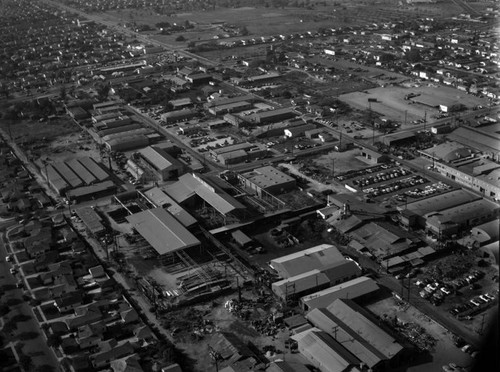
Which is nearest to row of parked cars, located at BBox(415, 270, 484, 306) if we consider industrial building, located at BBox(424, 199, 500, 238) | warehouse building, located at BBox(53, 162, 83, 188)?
industrial building, located at BBox(424, 199, 500, 238)

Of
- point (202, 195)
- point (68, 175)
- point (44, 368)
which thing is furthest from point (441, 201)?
point (68, 175)

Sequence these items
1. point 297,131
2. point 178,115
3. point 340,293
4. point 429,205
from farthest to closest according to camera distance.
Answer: point 178,115 < point 297,131 < point 429,205 < point 340,293

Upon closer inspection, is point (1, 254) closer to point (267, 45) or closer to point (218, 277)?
point (218, 277)

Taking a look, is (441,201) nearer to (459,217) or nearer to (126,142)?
(459,217)

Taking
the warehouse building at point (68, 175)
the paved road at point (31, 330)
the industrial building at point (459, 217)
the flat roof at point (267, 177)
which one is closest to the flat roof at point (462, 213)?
the industrial building at point (459, 217)

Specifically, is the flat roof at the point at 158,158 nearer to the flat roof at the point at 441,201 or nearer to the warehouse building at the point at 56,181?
the warehouse building at the point at 56,181

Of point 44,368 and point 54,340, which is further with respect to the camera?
point 54,340
